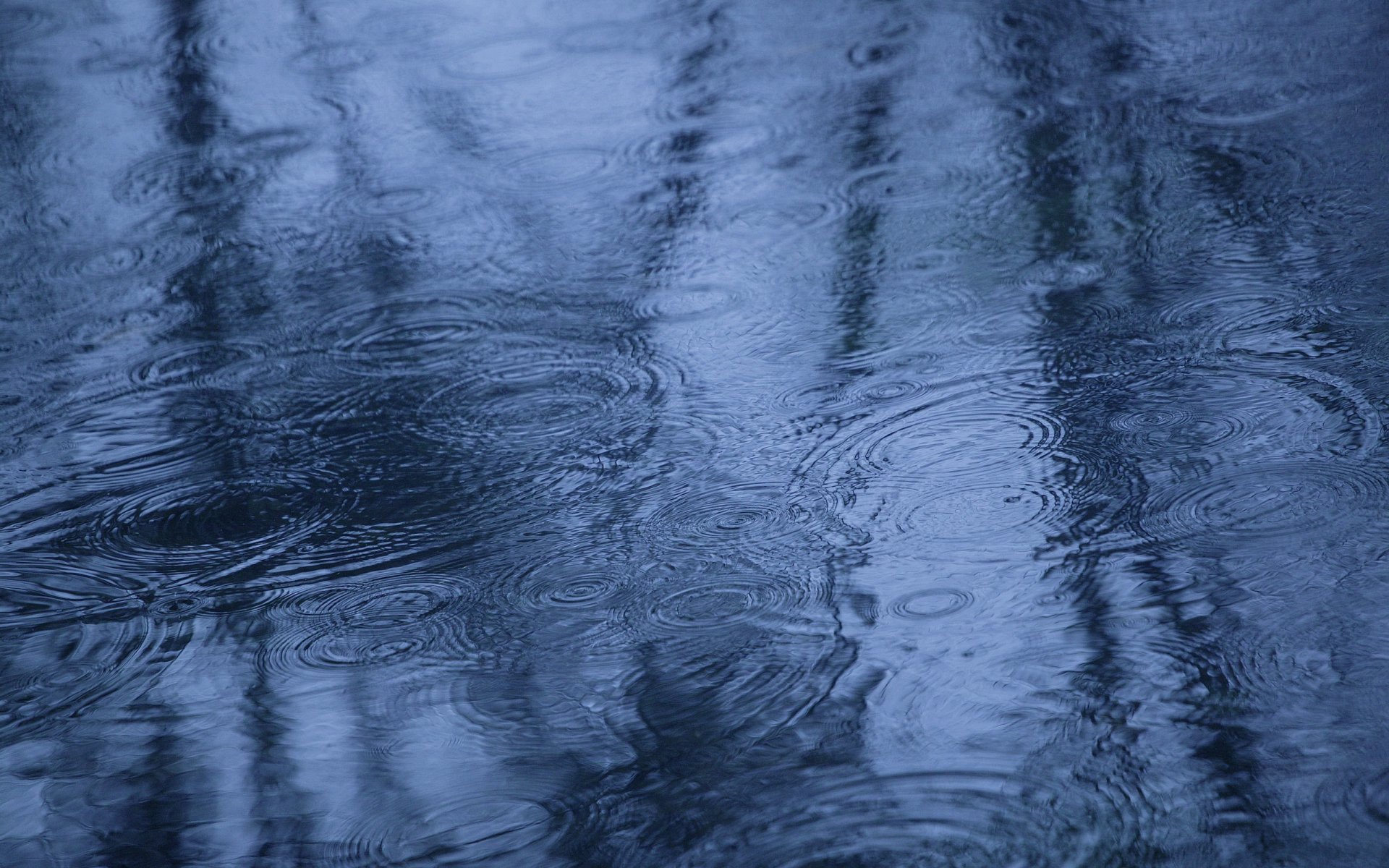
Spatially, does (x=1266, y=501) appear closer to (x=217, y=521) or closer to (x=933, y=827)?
(x=933, y=827)

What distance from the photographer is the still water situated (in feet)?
5.09

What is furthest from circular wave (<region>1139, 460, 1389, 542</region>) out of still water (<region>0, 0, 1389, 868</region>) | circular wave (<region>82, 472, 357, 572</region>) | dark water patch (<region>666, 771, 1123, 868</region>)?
circular wave (<region>82, 472, 357, 572</region>)

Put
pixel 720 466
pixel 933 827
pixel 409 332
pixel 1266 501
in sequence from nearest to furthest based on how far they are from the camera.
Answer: pixel 933 827 < pixel 1266 501 < pixel 720 466 < pixel 409 332

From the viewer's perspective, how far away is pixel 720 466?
221 centimetres

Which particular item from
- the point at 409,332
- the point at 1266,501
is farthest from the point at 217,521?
the point at 1266,501

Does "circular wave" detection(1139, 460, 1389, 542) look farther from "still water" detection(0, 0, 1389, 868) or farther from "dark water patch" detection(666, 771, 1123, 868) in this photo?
"dark water patch" detection(666, 771, 1123, 868)

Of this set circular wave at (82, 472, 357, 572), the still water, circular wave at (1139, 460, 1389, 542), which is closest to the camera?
the still water

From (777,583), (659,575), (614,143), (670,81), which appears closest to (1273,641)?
(777,583)

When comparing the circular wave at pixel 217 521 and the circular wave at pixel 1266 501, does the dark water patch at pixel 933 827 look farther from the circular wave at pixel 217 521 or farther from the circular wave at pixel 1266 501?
the circular wave at pixel 217 521

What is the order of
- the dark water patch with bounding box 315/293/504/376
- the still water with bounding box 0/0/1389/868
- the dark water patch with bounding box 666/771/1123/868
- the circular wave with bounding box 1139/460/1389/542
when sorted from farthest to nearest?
1. the dark water patch with bounding box 315/293/504/376
2. the circular wave with bounding box 1139/460/1389/542
3. the still water with bounding box 0/0/1389/868
4. the dark water patch with bounding box 666/771/1123/868

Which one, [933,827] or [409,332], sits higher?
[409,332]

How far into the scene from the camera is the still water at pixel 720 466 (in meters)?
1.55

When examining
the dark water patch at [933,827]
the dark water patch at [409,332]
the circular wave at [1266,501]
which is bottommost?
the dark water patch at [933,827]

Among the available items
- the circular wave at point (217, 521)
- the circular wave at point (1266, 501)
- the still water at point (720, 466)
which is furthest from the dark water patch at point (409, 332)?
the circular wave at point (1266, 501)
